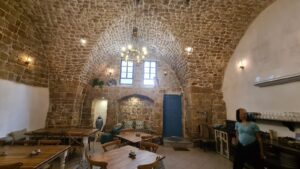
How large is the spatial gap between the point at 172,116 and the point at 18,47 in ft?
21.0

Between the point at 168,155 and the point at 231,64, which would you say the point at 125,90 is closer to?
the point at 168,155

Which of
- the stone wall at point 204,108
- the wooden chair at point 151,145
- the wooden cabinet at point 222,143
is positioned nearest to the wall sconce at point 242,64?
the stone wall at point 204,108

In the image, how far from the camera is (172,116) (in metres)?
7.88

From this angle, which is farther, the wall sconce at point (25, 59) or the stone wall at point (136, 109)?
the stone wall at point (136, 109)

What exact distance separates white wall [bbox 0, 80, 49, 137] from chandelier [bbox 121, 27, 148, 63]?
120 inches

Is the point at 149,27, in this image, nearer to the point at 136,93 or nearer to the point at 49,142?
the point at 136,93

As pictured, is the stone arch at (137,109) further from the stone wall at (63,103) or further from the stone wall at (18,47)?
the stone wall at (18,47)

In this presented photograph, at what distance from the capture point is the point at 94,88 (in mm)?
7844

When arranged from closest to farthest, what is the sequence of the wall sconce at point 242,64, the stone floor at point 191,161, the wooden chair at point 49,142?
1. the wooden chair at point 49,142
2. the stone floor at point 191,161
3. the wall sconce at point 242,64

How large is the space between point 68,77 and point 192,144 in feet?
17.5

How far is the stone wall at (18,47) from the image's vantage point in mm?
3871

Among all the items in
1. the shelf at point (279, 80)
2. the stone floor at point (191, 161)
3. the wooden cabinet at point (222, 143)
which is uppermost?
the shelf at point (279, 80)

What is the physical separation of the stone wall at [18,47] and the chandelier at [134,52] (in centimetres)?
270

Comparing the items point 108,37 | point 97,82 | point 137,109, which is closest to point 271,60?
point 108,37
